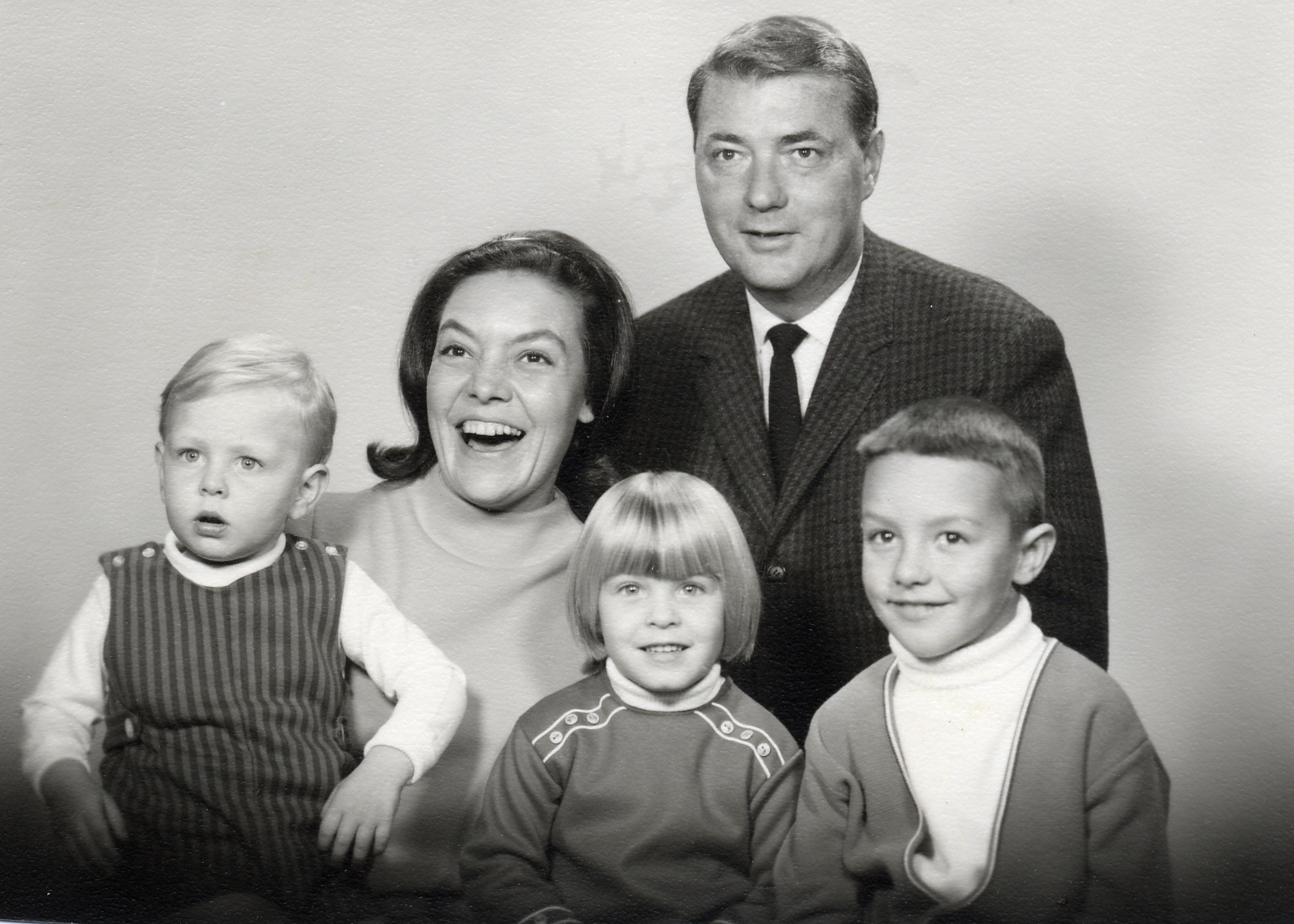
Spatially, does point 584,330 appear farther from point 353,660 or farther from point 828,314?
point 353,660

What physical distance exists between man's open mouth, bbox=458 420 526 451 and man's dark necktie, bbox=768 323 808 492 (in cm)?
48

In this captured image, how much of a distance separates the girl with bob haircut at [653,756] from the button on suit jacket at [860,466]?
4.6 inches

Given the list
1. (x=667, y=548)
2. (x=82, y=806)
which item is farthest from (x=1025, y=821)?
(x=82, y=806)

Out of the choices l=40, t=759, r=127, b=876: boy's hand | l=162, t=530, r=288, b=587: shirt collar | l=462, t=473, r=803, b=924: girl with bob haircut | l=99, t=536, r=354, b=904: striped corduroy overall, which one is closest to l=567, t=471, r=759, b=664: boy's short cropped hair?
l=462, t=473, r=803, b=924: girl with bob haircut

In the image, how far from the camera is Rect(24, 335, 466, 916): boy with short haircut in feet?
8.54

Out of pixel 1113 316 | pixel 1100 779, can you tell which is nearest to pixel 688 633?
pixel 1100 779

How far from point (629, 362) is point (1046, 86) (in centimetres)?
96

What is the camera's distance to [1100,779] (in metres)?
2.47

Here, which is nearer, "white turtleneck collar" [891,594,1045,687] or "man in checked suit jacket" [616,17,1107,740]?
"white turtleneck collar" [891,594,1045,687]

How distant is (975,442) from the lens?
2490 mm

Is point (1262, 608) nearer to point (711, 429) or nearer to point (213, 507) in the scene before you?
point (711, 429)

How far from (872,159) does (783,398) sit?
0.49 metres

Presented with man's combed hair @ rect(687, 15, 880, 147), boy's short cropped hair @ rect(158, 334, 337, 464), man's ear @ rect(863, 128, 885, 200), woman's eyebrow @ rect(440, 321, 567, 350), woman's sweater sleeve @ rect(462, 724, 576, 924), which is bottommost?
woman's sweater sleeve @ rect(462, 724, 576, 924)

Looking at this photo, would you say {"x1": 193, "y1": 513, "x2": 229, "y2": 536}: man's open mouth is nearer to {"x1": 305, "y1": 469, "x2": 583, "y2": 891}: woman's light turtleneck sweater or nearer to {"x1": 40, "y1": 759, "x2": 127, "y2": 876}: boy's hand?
{"x1": 305, "y1": 469, "x2": 583, "y2": 891}: woman's light turtleneck sweater
